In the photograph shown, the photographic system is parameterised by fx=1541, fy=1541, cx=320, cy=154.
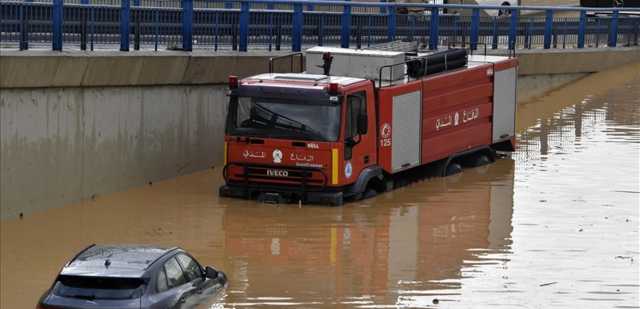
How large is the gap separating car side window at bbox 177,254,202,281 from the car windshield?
1.25 meters

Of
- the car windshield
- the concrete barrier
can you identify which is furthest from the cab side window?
the car windshield

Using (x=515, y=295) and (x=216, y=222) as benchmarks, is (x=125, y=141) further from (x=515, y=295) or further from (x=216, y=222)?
(x=515, y=295)

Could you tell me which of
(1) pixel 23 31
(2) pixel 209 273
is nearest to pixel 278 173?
(1) pixel 23 31

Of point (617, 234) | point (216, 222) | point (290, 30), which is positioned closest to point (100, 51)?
point (216, 222)

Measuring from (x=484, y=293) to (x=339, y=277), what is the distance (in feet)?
6.90

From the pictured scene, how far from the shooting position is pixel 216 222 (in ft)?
81.7

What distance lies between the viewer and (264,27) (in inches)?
1258

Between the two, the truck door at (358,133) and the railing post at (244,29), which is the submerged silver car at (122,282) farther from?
the railing post at (244,29)

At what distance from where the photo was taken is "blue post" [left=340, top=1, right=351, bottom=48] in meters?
34.8

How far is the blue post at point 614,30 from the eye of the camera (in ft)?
154

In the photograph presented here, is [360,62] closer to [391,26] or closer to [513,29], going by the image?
[391,26]

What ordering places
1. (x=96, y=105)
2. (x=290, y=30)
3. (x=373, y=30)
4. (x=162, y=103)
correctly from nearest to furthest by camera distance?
(x=96, y=105) → (x=162, y=103) → (x=290, y=30) → (x=373, y=30)

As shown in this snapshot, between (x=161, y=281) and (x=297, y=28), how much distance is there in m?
17.2

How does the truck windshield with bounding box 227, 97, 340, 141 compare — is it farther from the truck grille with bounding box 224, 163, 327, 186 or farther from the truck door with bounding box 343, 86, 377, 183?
the truck grille with bounding box 224, 163, 327, 186
